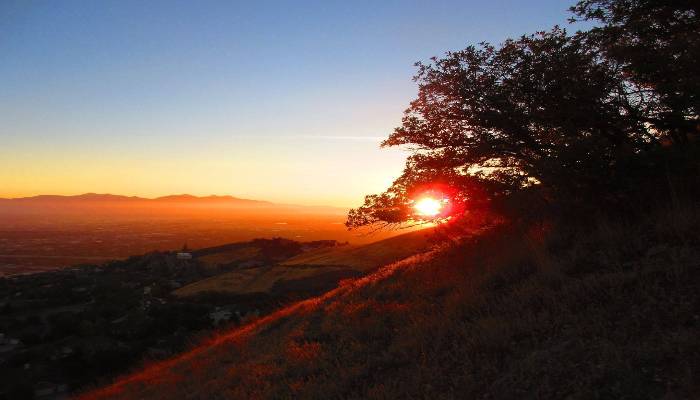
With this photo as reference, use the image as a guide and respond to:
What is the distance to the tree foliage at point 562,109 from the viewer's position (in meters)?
8.91

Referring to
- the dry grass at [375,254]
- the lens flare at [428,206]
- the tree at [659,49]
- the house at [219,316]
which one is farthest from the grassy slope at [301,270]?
the tree at [659,49]

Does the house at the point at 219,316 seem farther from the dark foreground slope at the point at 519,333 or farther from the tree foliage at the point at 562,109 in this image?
the tree foliage at the point at 562,109

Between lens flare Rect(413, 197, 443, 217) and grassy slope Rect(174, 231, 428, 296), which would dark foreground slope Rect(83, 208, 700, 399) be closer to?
lens flare Rect(413, 197, 443, 217)

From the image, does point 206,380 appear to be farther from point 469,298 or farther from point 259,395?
point 469,298

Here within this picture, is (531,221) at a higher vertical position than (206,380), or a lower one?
higher

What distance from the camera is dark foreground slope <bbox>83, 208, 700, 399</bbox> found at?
4.67 m

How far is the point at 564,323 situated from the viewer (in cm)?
579

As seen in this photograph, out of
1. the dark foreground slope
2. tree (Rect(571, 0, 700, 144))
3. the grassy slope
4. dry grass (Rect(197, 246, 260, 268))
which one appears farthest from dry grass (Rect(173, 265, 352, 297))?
tree (Rect(571, 0, 700, 144))

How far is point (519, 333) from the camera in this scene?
5.96 m

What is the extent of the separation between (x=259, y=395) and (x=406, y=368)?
2810 millimetres

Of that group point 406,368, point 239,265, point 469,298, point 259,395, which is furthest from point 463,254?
point 239,265

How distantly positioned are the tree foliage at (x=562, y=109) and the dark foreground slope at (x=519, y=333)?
1.57m

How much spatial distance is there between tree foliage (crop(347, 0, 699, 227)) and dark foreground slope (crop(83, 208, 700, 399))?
157 cm

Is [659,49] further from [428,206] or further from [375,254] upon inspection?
[375,254]
